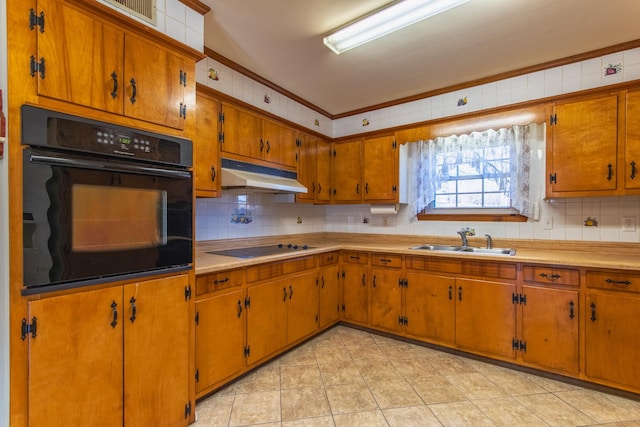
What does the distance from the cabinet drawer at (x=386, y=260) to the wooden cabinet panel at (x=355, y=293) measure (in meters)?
0.14

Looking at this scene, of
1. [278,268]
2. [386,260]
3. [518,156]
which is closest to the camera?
[278,268]

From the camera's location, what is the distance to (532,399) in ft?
6.70

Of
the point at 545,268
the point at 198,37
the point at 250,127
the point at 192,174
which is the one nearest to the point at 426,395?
the point at 545,268

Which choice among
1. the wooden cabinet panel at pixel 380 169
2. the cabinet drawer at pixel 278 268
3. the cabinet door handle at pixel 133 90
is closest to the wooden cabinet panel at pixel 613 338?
the wooden cabinet panel at pixel 380 169

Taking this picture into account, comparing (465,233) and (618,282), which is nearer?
(618,282)

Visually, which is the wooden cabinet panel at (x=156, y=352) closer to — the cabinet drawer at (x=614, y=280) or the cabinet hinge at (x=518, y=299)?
the cabinet hinge at (x=518, y=299)

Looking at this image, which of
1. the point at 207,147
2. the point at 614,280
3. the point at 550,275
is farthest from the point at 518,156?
the point at 207,147

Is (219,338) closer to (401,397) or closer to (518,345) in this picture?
(401,397)

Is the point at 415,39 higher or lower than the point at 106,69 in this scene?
higher

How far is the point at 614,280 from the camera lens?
207cm

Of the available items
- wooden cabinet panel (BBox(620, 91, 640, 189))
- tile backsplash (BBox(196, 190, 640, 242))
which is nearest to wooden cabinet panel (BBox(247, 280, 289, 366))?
tile backsplash (BBox(196, 190, 640, 242))

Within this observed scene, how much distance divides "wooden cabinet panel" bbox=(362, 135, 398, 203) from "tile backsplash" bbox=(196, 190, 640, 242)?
0.33 m

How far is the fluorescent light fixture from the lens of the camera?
1.84 metres

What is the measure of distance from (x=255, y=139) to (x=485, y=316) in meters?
2.55
